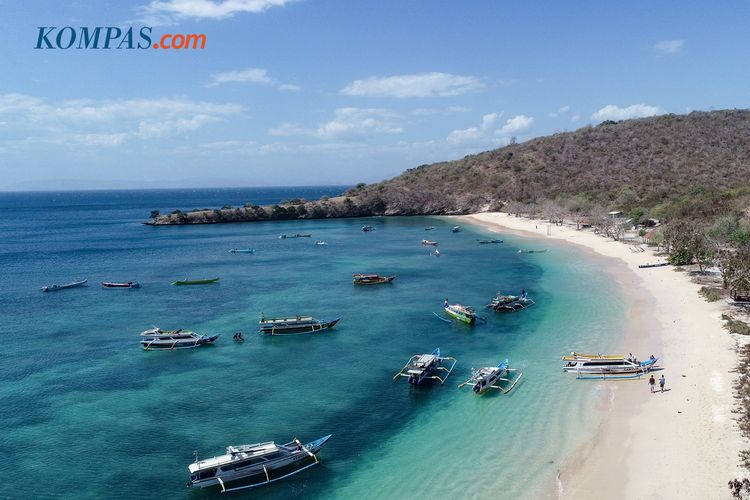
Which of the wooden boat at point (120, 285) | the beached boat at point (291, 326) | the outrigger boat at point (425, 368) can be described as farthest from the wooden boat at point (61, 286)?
the outrigger boat at point (425, 368)

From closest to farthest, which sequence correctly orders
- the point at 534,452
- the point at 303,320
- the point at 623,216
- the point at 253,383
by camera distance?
the point at 534,452, the point at 253,383, the point at 303,320, the point at 623,216

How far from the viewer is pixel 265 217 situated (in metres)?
160

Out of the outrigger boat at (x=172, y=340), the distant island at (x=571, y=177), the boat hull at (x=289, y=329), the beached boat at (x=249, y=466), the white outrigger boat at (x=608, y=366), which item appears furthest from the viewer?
the distant island at (x=571, y=177)

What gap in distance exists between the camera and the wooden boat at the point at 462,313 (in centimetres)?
4953

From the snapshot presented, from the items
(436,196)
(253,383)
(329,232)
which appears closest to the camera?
(253,383)

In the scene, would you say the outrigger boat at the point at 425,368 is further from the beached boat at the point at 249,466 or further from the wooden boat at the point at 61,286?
the wooden boat at the point at 61,286

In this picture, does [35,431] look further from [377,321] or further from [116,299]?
[116,299]

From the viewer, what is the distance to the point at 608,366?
36.5 metres

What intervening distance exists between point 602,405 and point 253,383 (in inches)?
905

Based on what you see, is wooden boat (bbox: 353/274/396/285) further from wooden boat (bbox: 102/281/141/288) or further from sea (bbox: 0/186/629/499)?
wooden boat (bbox: 102/281/141/288)

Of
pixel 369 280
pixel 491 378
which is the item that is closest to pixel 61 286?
pixel 369 280

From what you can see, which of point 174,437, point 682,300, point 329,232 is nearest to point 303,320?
point 174,437

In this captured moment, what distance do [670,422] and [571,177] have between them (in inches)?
5329

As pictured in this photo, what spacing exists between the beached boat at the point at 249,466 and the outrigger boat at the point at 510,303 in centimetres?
3103
